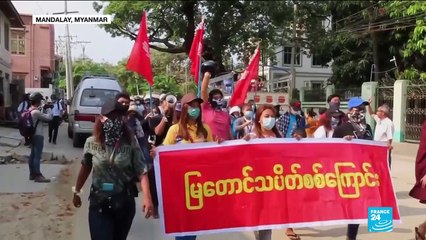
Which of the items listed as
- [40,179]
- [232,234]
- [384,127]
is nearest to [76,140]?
[40,179]

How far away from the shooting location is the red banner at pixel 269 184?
483 centimetres

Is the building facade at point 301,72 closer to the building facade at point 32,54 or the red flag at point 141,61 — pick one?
the building facade at point 32,54

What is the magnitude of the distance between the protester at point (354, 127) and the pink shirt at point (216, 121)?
4.03ft

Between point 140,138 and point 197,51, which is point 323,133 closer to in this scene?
point 140,138

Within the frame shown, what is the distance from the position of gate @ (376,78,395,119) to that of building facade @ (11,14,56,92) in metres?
28.9

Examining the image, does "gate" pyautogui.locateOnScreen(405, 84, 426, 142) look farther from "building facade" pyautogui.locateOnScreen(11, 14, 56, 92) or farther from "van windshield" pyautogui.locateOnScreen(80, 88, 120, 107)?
"building facade" pyautogui.locateOnScreen(11, 14, 56, 92)

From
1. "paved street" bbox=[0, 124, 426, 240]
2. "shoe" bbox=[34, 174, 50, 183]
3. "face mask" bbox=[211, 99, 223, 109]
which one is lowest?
"paved street" bbox=[0, 124, 426, 240]

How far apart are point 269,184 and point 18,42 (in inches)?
1688

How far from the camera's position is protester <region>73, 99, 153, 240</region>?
3.87m

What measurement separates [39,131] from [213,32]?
20.6 metres

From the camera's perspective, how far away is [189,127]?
16.5 ft

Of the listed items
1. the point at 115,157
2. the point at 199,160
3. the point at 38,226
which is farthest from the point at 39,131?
the point at 115,157

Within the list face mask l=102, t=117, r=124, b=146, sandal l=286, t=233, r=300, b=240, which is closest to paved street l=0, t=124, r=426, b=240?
sandal l=286, t=233, r=300, b=240

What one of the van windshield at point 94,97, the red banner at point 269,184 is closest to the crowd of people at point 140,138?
the red banner at point 269,184
